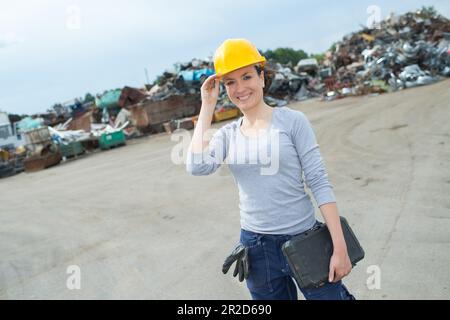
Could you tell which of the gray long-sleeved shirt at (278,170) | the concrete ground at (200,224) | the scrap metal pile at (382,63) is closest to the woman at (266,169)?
the gray long-sleeved shirt at (278,170)

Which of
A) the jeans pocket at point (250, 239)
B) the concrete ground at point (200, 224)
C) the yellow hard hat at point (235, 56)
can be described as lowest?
the concrete ground at point (200, 224)

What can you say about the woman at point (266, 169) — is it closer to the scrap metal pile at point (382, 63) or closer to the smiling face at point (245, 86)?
the smiling face at point (245, 86)

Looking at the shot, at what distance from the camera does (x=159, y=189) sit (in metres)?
8.05

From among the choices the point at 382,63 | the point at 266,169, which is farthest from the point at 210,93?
the point at 382,63

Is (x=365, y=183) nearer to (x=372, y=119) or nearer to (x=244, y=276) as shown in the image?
(x=244, y=276)

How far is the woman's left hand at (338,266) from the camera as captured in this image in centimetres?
185

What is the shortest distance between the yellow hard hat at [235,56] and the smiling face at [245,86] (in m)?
0.04

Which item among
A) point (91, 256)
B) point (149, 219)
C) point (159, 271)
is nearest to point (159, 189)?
point (149, 219)

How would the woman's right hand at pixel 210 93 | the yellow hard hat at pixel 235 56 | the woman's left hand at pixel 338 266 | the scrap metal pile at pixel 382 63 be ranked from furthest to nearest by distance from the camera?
1. the scrap metal pile at pixel 382 63
2. the woman's right hand at pixel 210 93
3. the yellow hard hat at pixel 235 56
4. the woman's left hand at pixel 338 266

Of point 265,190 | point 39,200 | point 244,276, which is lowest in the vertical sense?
point 39,200

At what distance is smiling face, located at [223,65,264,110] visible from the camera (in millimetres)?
2004

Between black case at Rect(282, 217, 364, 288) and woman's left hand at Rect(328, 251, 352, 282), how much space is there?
0.03m

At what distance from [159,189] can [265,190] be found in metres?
6.27

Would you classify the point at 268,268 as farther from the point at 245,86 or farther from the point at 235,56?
the point at 235,56
